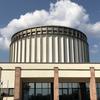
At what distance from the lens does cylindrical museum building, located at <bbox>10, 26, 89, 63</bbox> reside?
62344 mm

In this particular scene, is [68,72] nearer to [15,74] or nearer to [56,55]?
[15,74]

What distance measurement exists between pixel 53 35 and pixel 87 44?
12.8 metres

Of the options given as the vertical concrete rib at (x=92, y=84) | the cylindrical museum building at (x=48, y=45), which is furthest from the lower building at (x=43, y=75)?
the cylindrical museum building at (x=48, y=45)

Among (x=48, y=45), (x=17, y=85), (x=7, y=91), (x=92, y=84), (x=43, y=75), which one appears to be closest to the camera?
(x=17, y=85)

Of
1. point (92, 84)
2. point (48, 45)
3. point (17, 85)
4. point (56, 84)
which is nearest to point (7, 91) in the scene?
point (17, 85)

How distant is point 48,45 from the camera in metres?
62.9

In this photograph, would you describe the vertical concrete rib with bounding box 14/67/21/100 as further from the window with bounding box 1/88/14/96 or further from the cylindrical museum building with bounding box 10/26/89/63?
the cylindrical museum building with bounding box 10/26/89/63

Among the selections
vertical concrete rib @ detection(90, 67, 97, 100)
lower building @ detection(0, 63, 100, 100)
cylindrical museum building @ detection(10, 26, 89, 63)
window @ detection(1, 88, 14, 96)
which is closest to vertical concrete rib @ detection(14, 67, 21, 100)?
lower building @ detection(0, 63, 100, 100)

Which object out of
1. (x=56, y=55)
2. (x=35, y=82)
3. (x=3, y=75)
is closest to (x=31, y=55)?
(x=56, y=55)

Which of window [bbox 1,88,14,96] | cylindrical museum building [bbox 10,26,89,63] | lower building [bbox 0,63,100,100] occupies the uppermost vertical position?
cylindrical museum building [bbox 10,26,89,63]

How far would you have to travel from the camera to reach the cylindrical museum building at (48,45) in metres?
62.3

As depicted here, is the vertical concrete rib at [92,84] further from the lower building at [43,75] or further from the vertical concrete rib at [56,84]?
the vertical concrete rib at [56,84]

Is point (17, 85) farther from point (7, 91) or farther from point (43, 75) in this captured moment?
point (43, 75)

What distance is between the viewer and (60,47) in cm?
6328
